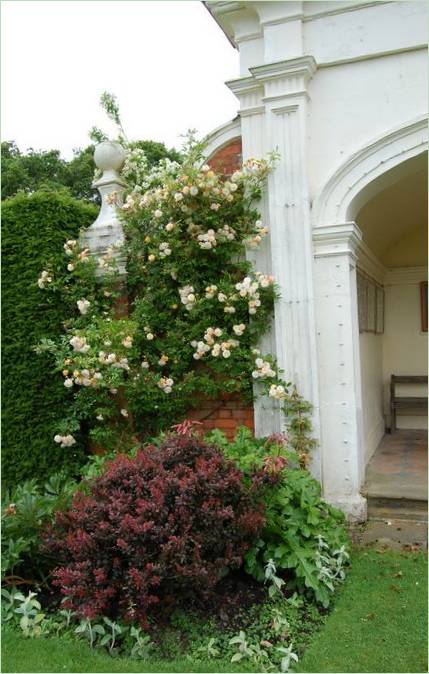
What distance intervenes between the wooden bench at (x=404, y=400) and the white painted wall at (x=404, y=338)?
7.0 inches

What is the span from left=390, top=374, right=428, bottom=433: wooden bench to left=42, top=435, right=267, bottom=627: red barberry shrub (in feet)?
15.6

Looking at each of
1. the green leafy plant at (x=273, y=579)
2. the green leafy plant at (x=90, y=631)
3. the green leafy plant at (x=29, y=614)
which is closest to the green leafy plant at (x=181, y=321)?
the green leafy plant at (x=273, y=579)

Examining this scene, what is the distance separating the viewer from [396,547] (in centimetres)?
403

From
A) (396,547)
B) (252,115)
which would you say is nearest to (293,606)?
(396,547)

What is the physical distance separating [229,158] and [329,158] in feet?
3.23

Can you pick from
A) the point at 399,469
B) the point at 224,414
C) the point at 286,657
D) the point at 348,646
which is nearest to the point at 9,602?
the point at 286,657

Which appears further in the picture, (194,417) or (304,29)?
(194,417)

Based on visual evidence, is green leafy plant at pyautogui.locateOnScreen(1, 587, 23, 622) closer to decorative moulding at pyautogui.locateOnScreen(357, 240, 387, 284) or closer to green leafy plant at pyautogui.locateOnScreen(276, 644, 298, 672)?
green leafy plant at pyautogui.locateOnScreen(276, 644, 298, 672)

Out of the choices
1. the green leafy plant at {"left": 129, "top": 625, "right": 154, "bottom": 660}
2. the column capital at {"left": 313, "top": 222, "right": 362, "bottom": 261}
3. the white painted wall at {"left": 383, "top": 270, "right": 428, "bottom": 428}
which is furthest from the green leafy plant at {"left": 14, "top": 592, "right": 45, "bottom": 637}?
the white painted wall at {"left": 383, "top": 270, "right": 428, "bottom": 428}

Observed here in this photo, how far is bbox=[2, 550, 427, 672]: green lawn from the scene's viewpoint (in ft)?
8.59

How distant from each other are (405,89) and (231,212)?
1.74 metres

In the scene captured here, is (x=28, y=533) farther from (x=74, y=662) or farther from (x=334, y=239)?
(x=334, y=239)

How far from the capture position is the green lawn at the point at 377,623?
264 centimetres

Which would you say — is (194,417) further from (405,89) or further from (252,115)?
(405,89)
